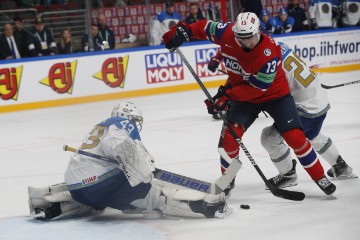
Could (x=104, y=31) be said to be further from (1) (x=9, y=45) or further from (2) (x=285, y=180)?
(2) (x=285, y=180)

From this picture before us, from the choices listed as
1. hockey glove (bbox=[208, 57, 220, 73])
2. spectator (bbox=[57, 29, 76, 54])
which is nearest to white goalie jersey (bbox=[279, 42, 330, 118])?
hockey glove (bbox=[208, 57, 220, 73])

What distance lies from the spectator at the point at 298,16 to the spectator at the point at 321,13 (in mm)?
134

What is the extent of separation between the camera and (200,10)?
515 inches

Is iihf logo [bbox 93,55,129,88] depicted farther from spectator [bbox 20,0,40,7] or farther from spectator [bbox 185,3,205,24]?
spectator [bbox 20,0,40,7]

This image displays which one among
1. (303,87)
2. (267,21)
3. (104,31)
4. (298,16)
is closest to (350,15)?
(298,16)

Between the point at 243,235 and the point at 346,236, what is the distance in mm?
524

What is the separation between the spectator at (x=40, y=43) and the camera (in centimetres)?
1156

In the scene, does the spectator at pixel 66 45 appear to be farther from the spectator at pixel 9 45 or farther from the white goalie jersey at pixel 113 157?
the white goalie jersey at pixel 113 157

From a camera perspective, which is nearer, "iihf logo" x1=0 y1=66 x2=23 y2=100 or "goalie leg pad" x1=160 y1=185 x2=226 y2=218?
"goalie leg pad" x1=160 y1=185 x2=226 y2=218

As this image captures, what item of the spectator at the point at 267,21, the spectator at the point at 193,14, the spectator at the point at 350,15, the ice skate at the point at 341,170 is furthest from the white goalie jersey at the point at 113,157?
the spectator at the point at 350,15

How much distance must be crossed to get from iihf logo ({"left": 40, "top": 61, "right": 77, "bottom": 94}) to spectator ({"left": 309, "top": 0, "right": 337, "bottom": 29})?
449 cm

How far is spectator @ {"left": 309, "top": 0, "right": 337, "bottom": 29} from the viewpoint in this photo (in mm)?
13766

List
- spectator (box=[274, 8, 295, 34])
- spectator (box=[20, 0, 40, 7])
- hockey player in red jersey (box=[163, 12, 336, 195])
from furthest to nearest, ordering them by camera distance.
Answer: spectator (box=[274, 8, 295, 34])
spectator (box=[20, 0, 40, 7])
hockey player in red jersey (box=[163, 12, 336, 195])

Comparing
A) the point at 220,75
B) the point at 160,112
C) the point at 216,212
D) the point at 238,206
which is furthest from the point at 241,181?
the point at 220,75
